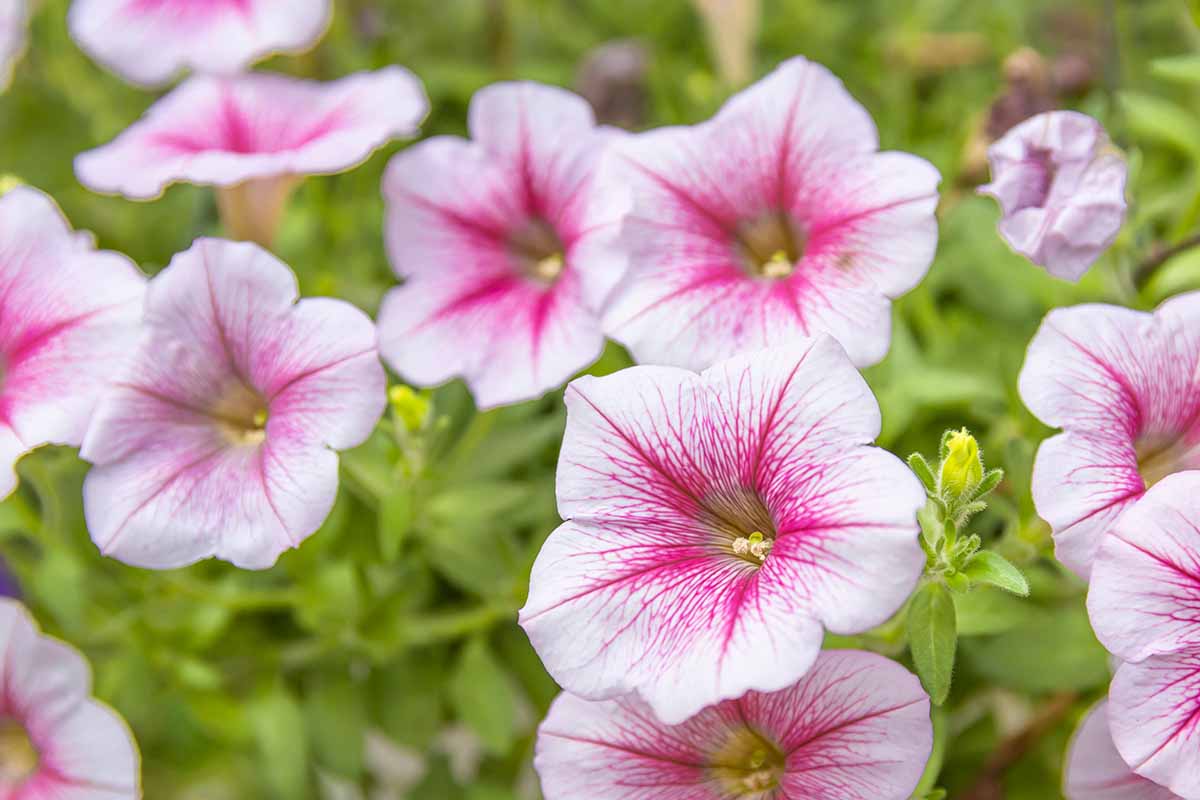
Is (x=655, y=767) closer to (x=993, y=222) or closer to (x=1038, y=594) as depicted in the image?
(x=1038, y=594)

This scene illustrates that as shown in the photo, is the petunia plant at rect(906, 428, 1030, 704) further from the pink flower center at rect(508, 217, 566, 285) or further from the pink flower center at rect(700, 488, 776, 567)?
the pink flower center at rect(508, 217, 566, 285)

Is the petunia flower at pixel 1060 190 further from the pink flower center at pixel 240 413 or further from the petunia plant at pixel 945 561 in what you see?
the pink flower center at pixel 240 413

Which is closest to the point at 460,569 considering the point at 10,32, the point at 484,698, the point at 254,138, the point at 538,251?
the point at 484,698

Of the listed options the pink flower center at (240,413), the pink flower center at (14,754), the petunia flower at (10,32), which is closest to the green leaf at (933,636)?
the pink flower center at (240,413)

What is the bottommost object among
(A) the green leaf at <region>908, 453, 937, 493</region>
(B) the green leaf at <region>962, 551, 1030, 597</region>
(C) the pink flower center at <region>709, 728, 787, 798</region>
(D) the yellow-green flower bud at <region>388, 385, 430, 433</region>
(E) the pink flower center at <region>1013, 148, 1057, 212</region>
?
(C) the pink flower center at <region>709, 728, 787, 798</region>

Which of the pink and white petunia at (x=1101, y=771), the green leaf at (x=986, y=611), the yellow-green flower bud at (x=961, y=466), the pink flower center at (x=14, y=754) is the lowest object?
the pink flower center at (x=14, y=754)

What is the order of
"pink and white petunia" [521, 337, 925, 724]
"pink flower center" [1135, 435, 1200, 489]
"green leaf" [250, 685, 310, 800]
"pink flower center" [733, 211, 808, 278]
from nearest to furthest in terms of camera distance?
"pink and white petunia" [521, 337, 925, 724] < "pink flower center" [1135, 435, 1200, 489] < "pink flower center" [733, 211, 808, 278] < "green leaf" [250, 685, 310, 800]

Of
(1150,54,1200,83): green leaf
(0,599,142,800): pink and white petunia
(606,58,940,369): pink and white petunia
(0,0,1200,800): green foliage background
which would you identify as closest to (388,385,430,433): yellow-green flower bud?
(0,0,1200,800): green foliage background
